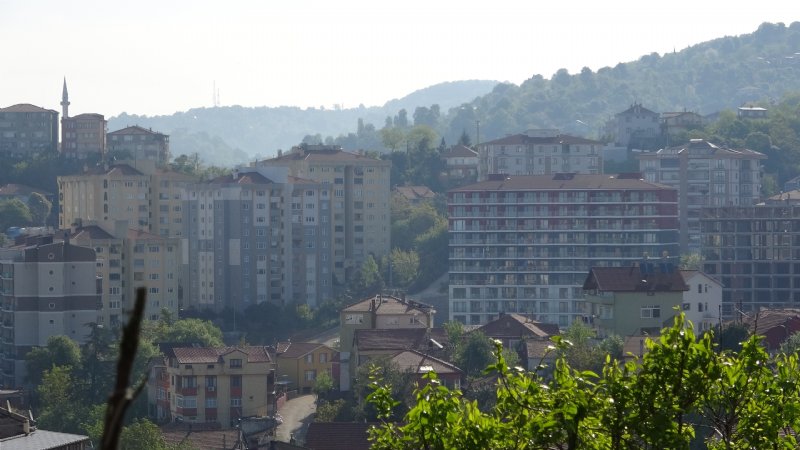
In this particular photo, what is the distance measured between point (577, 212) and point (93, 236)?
779 inches

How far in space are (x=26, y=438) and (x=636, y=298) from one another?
86.0 ft

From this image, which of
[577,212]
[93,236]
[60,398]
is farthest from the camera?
[577,212]

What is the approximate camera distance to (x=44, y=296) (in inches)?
2345

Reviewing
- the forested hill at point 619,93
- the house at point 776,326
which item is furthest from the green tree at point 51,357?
the forested hill at point 619,93

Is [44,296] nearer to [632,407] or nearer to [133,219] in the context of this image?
[133,219]

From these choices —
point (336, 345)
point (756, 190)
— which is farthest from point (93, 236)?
point (756, 190)

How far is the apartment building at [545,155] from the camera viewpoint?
82875 mm

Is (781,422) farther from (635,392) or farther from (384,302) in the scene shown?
(384,302)

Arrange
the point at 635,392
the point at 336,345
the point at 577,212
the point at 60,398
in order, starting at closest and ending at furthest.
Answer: the point at 635,392 → the point at 60,398 → the point at 336,345 → the point at 577,212

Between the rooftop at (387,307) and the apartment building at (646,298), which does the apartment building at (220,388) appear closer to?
the rooftop at (387,307)

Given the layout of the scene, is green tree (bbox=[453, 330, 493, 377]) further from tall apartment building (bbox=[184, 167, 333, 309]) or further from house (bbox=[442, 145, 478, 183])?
house (bbox=[442, 145, 478, 183])

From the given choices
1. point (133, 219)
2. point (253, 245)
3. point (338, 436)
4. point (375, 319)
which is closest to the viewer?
point (338, 436)

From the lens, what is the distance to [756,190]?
83000 millimetres

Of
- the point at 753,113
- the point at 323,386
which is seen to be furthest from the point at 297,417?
the point at 753,113
